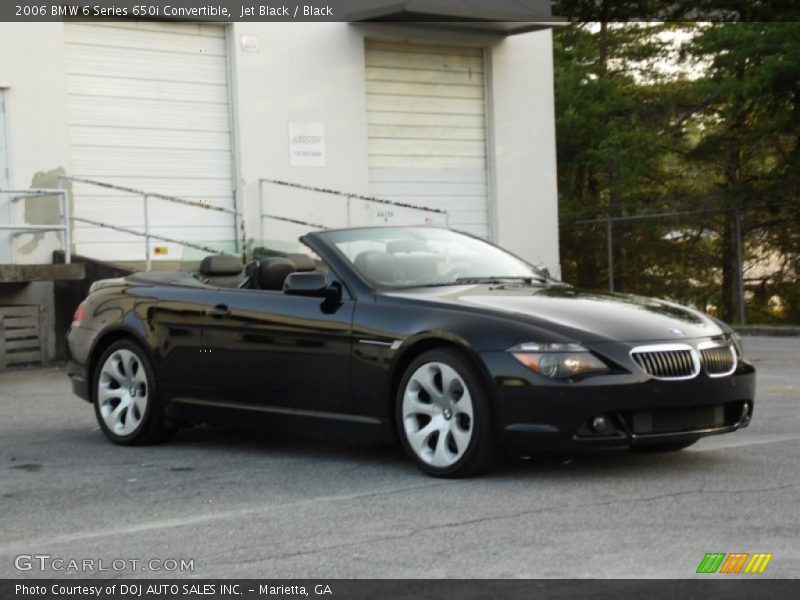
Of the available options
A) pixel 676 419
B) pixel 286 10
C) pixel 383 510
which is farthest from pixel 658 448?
pixel 286 10

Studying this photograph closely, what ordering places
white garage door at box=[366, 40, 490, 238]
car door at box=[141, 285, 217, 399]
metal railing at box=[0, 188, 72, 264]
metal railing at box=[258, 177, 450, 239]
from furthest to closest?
white garage door at box=[366, 40, 490, 238]
metal railing at box=[258, 177, 450, 239]
metal railing at box=[0, 188, 72, 264]
car door at box=[141, 285, 217, 399]

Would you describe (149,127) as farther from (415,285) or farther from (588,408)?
(588,408)

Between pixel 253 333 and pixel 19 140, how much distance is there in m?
10.8

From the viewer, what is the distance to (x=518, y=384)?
7.24 meters

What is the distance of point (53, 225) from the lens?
17984mm

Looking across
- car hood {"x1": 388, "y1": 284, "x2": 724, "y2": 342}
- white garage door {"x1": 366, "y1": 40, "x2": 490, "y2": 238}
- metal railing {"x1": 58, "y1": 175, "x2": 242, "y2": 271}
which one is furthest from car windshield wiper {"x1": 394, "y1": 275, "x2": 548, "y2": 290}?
white garage door {"x1": 366, "y1": 40, "x2": 490, "y2": 238}

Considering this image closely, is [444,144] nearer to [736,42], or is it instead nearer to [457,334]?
[736,42]

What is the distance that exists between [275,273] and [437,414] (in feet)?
5.93

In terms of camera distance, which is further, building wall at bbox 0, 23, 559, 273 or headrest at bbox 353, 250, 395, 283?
building wall at bbox 0, 23, 559, 273

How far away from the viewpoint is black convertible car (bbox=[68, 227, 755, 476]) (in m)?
7.24

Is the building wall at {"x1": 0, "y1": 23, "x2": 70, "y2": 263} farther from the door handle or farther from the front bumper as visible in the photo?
the front bumper

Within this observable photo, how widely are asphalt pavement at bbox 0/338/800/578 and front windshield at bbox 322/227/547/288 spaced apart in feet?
Answer: 3.56
